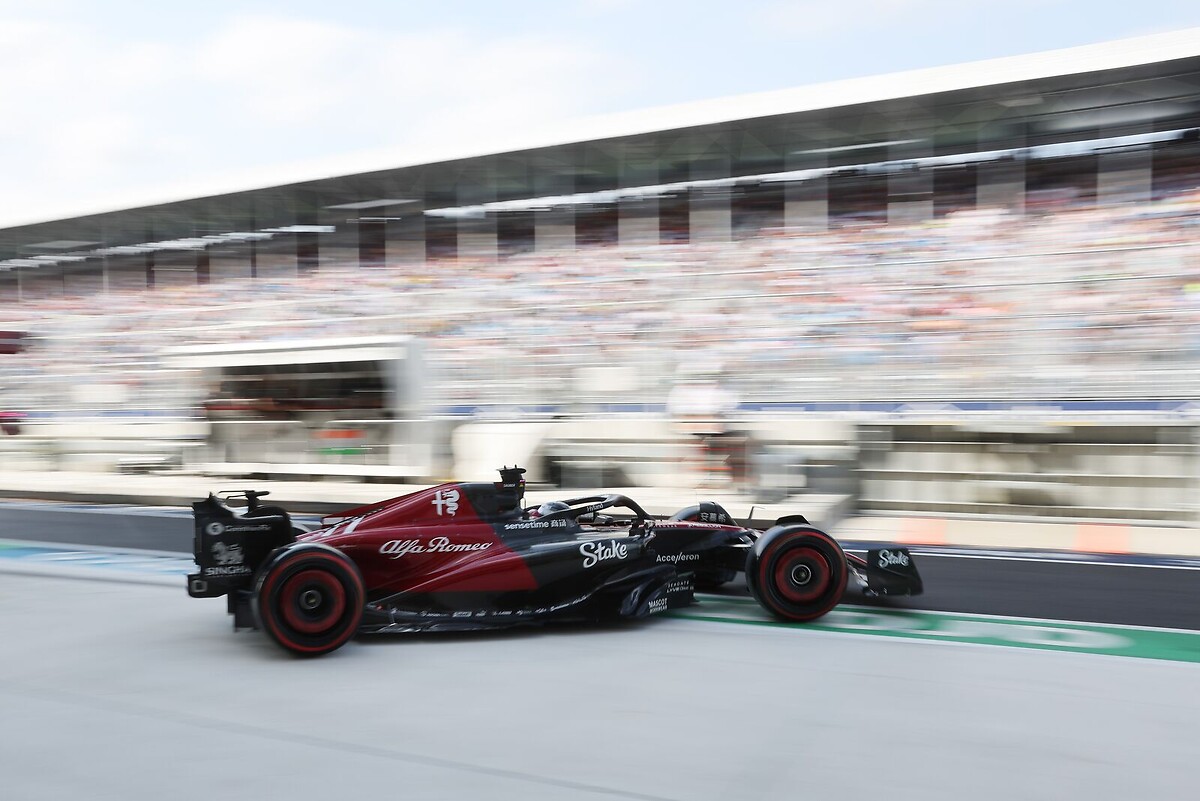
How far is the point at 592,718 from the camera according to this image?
3.76 meters

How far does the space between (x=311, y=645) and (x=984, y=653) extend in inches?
131

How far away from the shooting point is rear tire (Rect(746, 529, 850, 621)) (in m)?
5.09

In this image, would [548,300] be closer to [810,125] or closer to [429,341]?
[429,341]

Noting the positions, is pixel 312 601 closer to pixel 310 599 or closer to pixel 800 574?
pixel 310 599

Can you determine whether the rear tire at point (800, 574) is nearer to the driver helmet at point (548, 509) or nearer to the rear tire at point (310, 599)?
the driver helmet at point (548, 509)

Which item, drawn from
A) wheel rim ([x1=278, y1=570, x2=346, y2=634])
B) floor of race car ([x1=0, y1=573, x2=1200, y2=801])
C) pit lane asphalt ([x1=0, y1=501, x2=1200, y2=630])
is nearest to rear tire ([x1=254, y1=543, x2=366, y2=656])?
wheel rim ([x1=278, y1=570, x2=346, y2=634])

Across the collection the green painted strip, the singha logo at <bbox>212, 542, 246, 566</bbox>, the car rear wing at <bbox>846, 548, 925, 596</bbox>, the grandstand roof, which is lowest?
the green painted strip

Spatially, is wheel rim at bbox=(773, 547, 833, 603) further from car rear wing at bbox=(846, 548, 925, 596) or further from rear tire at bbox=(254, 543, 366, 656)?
rear tire at bbox=(254, 543, 366, 656)

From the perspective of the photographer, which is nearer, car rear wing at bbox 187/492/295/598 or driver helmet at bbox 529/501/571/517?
car rear wing at bbox 187/492/295/598

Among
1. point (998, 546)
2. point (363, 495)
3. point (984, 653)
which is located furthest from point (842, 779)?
point (363, 495)

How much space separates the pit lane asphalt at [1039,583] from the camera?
5482 mm

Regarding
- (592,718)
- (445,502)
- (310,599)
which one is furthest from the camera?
(445,502)

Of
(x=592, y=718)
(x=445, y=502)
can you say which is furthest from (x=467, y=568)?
(x=592, y=718)

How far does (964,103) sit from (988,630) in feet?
30.1
